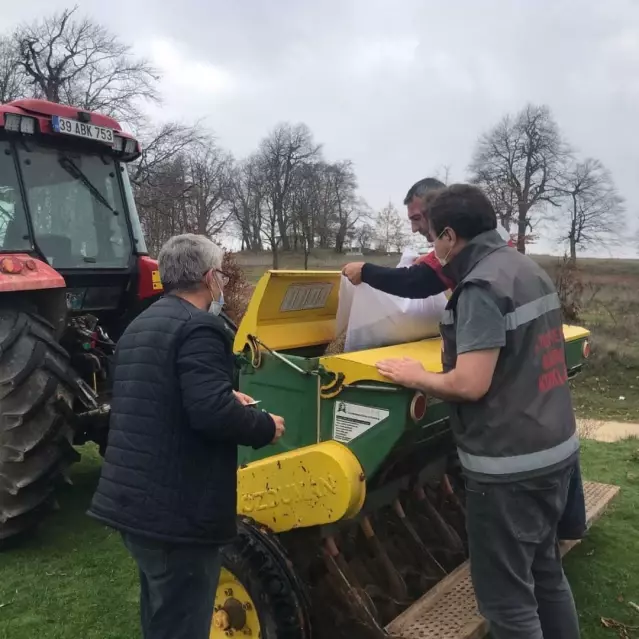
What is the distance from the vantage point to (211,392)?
2.11 meters

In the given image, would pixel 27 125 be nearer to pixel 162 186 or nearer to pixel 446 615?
pixel 446 615

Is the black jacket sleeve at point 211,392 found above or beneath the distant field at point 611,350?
above

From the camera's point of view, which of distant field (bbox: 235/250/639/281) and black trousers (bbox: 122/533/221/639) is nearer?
black trousers (bbox: 122/533/221/639)

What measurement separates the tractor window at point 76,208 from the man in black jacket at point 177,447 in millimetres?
2774

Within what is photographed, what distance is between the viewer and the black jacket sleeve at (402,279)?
2.93 m

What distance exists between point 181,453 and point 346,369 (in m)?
0.71

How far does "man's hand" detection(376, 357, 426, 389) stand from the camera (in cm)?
230

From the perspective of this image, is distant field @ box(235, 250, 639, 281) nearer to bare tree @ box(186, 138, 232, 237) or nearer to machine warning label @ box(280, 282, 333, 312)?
bare tree @ box(186, 138, 232, 237)

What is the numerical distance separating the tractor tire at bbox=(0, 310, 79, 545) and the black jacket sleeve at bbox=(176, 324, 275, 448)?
202 cm

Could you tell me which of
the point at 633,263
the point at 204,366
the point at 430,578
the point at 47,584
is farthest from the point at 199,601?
the point at 633,263

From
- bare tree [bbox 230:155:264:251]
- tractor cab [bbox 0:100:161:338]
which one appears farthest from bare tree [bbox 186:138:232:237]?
tractor cab [bbox 0:100:161:338]

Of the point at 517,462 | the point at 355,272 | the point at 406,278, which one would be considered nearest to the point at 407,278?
the point at 406,278

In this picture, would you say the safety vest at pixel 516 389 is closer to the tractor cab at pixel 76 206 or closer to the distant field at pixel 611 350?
the tractor cab at pixel 76 206

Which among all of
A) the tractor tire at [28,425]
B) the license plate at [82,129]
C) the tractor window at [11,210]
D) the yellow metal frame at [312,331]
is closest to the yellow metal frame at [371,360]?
the yellow metal frame at [312,331]
